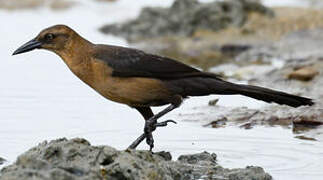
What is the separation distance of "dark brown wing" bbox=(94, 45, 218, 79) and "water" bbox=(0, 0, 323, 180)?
66 centimetres

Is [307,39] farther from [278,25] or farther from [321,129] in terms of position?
[321,129]

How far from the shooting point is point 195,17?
14047 mm

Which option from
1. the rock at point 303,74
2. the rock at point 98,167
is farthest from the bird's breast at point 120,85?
the rock at point 303,74

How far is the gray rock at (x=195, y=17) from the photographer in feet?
45.8

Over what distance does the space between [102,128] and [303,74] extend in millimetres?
3186

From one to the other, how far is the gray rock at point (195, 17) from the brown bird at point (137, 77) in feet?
23.2

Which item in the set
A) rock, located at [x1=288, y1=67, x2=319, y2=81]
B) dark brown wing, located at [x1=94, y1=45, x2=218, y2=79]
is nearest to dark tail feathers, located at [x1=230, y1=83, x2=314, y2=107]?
dark brown wing, located at [x1=94, y1=45, x2=218, y2=79]

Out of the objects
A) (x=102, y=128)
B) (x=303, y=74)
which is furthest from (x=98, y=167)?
(x=303, y=74)

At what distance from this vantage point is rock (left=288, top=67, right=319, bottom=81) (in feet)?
33.0

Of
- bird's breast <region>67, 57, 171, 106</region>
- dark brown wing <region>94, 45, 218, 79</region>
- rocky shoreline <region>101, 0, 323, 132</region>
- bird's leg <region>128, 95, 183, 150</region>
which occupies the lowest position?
bird's leg <region>128, 95, 183, 150</region>

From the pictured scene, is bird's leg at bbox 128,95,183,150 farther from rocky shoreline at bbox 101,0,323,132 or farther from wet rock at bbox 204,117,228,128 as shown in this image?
rocky shoreline at bbox 101,0,323,132

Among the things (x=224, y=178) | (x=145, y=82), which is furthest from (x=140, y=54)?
(x=224, y=178)

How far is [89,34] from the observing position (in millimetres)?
14617

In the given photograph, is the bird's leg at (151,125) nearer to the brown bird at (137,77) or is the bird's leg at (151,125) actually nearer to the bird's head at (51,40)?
the brown bird at (137,77)
